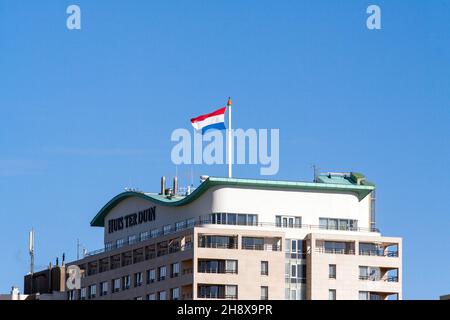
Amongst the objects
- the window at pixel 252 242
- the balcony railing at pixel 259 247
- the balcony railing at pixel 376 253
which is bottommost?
the balcony railing at pixel 376 253

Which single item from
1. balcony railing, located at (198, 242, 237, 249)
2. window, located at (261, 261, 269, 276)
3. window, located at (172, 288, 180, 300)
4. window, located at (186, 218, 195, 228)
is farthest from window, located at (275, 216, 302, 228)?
window, located at (172, 288, 180, 300)

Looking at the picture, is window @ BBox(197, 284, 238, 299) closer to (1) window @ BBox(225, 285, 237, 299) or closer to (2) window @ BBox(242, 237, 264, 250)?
(1) window @ BBox(225, 285, 237, 299)

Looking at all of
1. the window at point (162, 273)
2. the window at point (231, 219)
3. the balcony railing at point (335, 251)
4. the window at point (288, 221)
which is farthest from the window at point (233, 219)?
the balcony railing at point (335, 251)

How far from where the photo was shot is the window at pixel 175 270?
19388cm

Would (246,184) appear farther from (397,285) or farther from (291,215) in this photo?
(397,285)

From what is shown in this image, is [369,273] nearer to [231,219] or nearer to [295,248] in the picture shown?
[295,248]

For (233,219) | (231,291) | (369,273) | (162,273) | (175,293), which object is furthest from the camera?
(162,273)

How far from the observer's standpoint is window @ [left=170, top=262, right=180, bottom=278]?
194 metres

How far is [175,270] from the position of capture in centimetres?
19450

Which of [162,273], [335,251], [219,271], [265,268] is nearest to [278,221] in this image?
[265,268]

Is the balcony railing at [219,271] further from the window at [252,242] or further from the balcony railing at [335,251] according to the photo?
the balcony railing at [335,251]

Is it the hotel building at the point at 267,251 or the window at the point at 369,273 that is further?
the window at the point at 369,273
